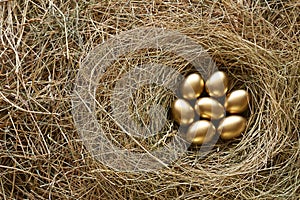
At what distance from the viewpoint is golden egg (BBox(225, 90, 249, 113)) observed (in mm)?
1420

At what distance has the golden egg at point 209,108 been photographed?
1.43 metres

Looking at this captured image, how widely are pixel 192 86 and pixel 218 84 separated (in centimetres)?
6

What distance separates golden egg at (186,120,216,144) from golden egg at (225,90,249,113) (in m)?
0.06

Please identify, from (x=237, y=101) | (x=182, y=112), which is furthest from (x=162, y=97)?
(x=237, y=101)

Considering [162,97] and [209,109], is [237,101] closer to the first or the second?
[209,109]

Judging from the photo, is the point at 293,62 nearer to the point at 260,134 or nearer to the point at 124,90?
the point at 260,134

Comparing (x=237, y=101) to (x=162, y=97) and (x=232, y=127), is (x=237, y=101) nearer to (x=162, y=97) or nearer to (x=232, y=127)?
(x=232, y=127)

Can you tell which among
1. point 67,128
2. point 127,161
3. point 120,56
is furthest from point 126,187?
point 120,56

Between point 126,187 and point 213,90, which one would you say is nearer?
point 126,187

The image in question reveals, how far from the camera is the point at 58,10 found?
1.41 metres

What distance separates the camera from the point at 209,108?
1.43 metres

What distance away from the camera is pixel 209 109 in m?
1.43

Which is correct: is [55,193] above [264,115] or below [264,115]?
below

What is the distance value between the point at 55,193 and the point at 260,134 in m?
0.45
